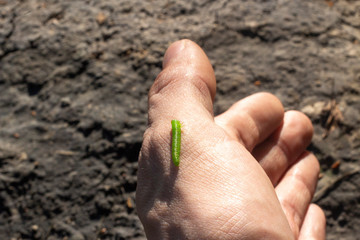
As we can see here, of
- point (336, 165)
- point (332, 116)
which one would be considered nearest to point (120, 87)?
point (332, 116)

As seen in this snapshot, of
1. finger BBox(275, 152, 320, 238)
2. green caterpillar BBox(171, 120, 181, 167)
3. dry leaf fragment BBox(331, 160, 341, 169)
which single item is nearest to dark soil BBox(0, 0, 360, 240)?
dry leaf fragment BBox(331, 160, 341, 169)

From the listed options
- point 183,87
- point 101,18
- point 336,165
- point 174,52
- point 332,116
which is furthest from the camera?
point 101,18

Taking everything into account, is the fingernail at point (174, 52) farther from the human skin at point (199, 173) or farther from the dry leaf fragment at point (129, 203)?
the dry leaf fragment at point (129, 203)

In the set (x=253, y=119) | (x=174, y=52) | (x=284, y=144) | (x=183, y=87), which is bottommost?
(x=284, y=144)

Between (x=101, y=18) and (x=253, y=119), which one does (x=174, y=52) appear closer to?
(x=253, y=119)

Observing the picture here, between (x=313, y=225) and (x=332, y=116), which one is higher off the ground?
(x=332, y=116)

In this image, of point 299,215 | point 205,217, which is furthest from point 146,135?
point 299,215

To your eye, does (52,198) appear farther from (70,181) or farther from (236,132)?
(236,132)
